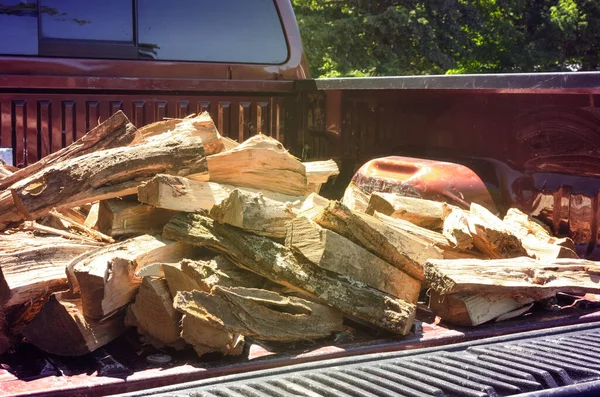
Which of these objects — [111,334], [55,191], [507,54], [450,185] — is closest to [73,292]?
[111,334]

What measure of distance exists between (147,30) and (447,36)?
63.6ft

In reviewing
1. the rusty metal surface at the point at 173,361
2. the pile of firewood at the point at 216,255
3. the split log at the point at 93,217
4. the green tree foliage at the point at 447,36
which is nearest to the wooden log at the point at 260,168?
the pile of firewood at the point at 216,255

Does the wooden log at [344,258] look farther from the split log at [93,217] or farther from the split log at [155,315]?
the split log at [93,217]

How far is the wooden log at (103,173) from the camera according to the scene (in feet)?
8.70

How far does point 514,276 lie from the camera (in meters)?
2.63

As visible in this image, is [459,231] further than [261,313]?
Yes

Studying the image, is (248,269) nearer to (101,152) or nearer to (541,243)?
(101,152)

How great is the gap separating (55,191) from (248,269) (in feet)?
2.41

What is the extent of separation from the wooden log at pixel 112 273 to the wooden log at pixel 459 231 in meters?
1.08

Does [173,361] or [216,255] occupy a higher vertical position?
[216,255]

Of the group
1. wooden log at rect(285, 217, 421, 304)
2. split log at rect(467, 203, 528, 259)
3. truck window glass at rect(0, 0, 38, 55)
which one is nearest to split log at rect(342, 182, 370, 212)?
split log at rect(467, 203, 528, 259)

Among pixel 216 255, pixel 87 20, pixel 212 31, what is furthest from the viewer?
pixel 212 31

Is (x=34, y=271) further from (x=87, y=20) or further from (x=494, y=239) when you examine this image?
(x=87, y=20)

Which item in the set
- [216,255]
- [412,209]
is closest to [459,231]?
[412,209]
